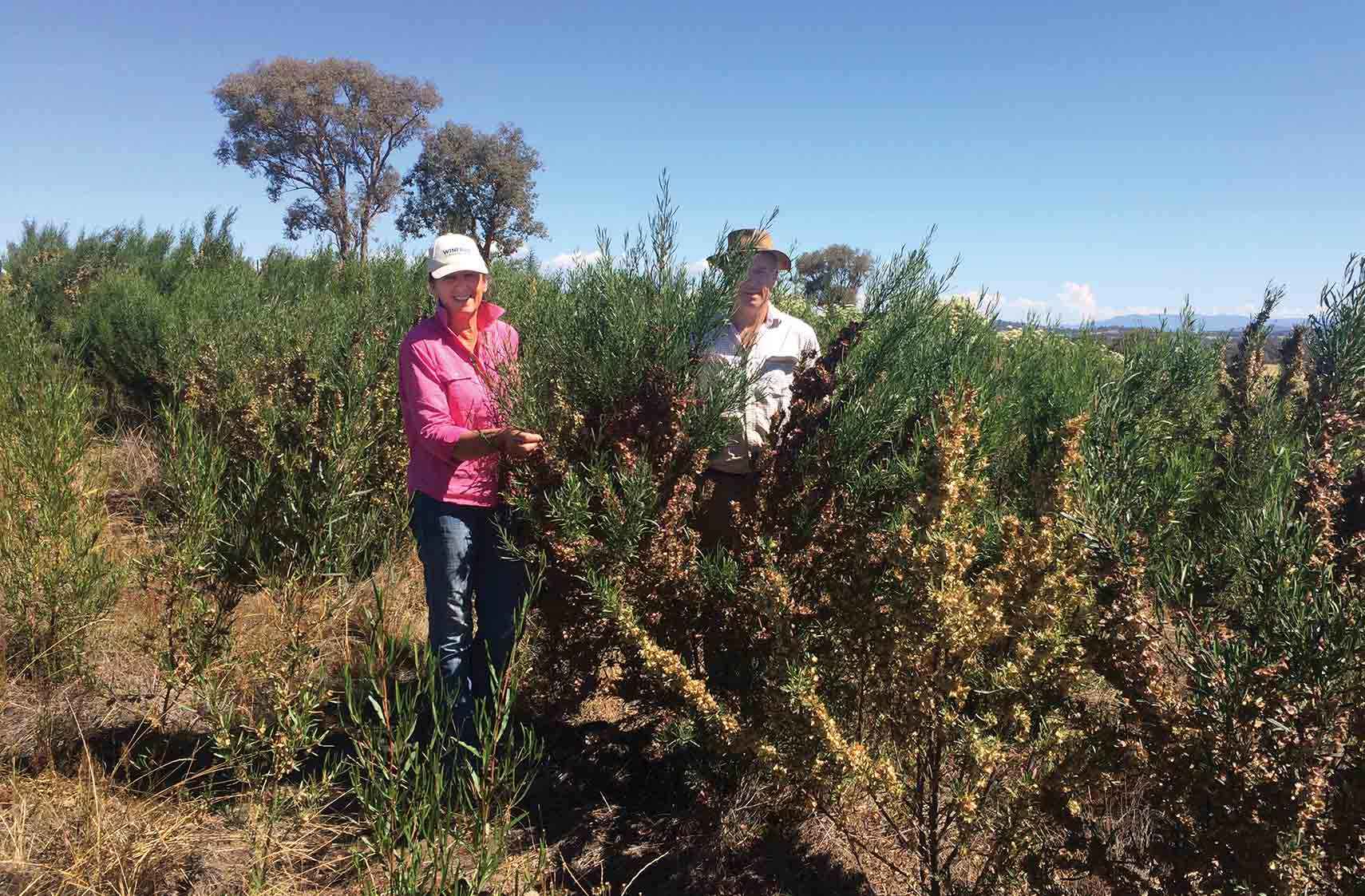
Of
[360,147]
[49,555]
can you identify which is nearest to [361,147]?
[360,147]

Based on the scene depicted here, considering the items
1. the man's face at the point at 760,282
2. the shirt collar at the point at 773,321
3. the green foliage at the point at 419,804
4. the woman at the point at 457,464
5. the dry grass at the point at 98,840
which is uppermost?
the man's face at the point at 760,282

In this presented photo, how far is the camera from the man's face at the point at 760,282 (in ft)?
10.5

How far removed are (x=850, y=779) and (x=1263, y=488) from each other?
209 cm

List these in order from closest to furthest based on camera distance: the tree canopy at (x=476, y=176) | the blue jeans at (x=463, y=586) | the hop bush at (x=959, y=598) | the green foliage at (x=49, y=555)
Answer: the hop bush at (x=959, y=598), the blue jeans at (x=463, y=586), the green foliage at (x=49, y=555), the tree canopy at (x=476, y=176)

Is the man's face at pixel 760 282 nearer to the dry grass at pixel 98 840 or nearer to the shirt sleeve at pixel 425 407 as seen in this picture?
the shirt sleeve at pixel 425 407

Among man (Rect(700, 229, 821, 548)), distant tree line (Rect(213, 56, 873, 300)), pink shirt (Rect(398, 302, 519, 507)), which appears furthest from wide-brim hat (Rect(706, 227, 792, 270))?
distant tree line (Rect(213, 56, 873, 300))

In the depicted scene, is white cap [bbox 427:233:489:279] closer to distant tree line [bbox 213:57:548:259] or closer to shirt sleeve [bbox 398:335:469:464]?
shirt sleeve [bbox 398:335:469:464]

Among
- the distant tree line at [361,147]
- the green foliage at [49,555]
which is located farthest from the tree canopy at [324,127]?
the green foliage at [49,555]

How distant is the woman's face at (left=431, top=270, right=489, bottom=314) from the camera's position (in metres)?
2.96

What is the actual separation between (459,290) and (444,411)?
0.48 metres

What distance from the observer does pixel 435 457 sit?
2898 mm

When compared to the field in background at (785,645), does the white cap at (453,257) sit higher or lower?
higher

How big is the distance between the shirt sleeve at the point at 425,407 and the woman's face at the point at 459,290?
22 centimetres

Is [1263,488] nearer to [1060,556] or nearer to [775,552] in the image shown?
[1060,556]
